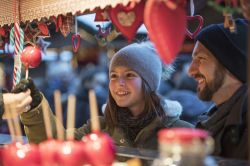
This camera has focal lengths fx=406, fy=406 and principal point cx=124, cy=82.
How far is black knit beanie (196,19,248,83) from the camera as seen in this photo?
5.70 feet

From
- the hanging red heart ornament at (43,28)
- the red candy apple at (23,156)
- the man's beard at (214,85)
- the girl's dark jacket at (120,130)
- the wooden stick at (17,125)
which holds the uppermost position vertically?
the hanging red heart ornament at (43,28)

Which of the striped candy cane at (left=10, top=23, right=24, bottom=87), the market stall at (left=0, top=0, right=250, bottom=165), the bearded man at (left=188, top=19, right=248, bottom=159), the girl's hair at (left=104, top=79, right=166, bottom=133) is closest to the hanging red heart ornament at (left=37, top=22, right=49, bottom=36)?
the market stall at (left=0, top=0, right=250, bottom=165)

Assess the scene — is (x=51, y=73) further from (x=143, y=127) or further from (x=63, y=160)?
(x=63, y=160)

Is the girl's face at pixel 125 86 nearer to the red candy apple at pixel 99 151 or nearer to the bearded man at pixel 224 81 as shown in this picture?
the bearded man at pixel 224 81

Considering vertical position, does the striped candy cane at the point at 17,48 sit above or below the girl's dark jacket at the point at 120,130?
above

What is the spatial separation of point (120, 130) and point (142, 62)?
377 millimetres

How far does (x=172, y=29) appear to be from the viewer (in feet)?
3.54

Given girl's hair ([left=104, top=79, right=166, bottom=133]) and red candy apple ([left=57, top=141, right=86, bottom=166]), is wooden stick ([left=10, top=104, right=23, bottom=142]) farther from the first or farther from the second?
girl's hair ([left=104, top=79, right=166, bottom=133])

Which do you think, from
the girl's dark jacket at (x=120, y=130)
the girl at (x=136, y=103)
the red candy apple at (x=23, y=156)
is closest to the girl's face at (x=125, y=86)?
the girl at (x=136, y=103)

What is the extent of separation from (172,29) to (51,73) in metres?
3.12

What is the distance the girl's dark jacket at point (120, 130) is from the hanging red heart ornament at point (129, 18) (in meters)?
0.65

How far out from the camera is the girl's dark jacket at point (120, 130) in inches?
72.2

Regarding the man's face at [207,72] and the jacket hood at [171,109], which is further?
the jacket hood at [171,109]

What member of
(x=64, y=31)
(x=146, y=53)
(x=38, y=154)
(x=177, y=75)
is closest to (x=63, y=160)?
(x=38, y=154)
